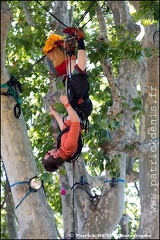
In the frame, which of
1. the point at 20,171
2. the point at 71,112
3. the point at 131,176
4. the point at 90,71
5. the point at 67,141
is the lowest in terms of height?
the point at 131,176

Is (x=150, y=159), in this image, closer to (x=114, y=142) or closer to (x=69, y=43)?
(x=114, y=142)

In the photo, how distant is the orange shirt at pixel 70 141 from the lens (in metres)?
4.71

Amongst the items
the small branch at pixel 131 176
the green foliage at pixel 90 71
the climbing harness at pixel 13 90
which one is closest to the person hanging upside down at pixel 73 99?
the green foliage at pixel 90 71

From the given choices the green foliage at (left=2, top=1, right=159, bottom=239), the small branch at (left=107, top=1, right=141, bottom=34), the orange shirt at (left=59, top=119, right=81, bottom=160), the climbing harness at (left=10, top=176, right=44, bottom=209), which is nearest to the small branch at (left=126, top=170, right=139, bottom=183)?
the green foliage at (left=2, top=1, right=159, bottom=239)

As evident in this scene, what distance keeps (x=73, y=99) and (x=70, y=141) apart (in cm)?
34

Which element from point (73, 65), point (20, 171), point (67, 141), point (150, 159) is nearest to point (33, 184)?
point (20, 171)

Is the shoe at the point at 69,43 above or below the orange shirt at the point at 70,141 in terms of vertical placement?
above

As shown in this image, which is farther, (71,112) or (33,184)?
(33,184)

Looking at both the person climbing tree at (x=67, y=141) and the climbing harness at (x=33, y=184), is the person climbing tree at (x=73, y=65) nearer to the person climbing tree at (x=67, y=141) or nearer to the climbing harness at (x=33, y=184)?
the person climbing tree at (x=67, y=141)

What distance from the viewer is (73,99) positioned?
4.82 meters

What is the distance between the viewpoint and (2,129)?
22.5 ft

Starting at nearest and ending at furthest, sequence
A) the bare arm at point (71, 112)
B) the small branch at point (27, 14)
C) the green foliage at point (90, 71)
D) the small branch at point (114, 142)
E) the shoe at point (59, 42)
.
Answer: the bare arm at point (71, 112) < the shoe at point (59, 42) < the green foliage at point (90, 71) < the small branch at point (114, 142) < the small branch at point (27, 14)

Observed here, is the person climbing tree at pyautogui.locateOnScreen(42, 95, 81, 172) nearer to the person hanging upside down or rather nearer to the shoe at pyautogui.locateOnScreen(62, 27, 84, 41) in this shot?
the person hanging upside down

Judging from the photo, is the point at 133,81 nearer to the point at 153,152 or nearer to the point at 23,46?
the point at 153,152
